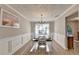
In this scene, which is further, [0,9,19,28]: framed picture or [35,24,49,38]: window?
[35,24,49,38]: window

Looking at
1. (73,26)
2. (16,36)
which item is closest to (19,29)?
(16,36)

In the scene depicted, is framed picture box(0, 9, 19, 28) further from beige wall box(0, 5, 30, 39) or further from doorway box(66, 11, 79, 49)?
doorway box(66, 11, 79, 49)

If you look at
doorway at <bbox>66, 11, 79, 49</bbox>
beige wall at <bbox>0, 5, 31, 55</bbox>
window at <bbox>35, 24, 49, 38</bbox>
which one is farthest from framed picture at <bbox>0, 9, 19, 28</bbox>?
doorway at <bbox>66, 11, 79, 49</bbox>

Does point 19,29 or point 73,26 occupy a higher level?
point 73,26

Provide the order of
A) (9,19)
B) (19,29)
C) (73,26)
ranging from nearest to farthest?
1. (9,19)
2. (19,29)
3. (73,26)

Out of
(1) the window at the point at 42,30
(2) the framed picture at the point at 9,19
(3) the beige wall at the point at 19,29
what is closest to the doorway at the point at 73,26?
(1) the window at the point at 42,30

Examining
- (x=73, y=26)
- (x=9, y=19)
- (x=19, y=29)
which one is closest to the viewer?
(x=9, y=19)

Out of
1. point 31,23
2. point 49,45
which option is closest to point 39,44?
point 49,45

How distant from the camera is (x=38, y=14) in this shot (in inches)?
131

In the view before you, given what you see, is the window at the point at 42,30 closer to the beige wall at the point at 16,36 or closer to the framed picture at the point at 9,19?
the beige wall at the point at 16,36

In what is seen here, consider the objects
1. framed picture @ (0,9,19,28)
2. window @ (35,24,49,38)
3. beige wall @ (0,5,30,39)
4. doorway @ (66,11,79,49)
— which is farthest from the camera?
doorway @ (66,11,79,49)

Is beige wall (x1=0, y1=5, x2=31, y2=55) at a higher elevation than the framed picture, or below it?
below

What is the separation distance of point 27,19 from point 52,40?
0.85 metres

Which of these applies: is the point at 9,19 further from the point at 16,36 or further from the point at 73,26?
the point at 73,26
